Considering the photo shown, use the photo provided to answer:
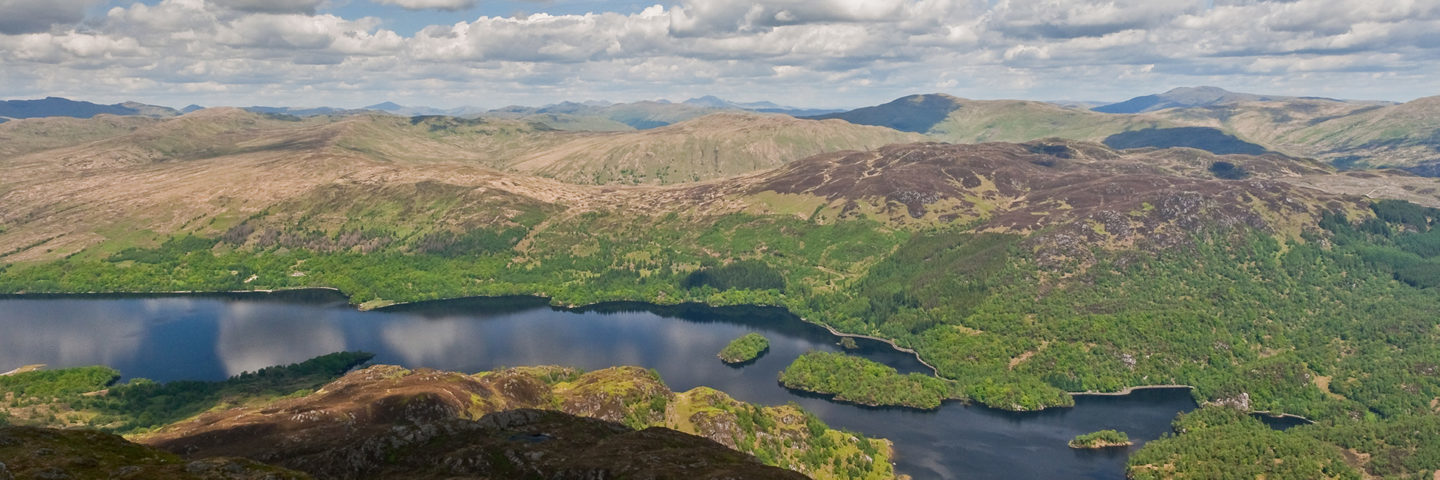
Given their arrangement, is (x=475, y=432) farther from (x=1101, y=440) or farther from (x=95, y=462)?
(x=1101, y=440)

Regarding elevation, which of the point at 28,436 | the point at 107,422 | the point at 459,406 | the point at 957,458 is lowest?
the point at 957,458

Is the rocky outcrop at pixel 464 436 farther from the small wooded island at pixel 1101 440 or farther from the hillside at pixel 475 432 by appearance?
the small wooded island at pixel 1101 440

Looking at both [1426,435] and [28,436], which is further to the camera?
[1426,435]

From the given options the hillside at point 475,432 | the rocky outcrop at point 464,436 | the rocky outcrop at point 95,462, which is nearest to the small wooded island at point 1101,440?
the hillside at point 475,432

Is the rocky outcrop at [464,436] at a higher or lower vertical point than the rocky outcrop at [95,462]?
lower

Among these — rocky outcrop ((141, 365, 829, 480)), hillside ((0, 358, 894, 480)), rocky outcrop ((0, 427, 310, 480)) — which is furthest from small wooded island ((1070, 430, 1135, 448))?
rocky outcrop ((0, 427, 310, 480))

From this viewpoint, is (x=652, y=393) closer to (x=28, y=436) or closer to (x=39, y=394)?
(x=28, y=436)

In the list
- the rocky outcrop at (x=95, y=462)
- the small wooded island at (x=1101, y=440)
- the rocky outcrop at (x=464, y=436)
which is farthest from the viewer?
the small wooded island at (x=1101, y=440)

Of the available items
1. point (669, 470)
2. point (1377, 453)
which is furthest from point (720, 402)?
point (1377, 453)

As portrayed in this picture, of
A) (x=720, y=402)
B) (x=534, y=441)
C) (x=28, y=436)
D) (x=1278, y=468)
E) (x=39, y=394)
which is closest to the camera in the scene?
(x=28, y=436)
